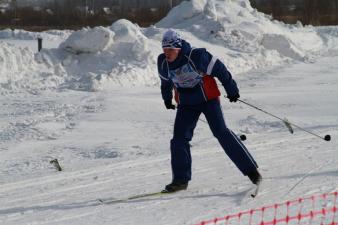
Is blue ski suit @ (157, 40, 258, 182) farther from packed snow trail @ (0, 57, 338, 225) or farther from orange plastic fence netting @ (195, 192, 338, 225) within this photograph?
orange plastic fence netting @ (195, 192, 338, 225)

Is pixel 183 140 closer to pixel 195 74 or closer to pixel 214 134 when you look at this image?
pixel 214 134

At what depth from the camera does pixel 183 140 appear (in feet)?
17.3

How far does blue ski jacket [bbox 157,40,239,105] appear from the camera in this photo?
4930 millimetres

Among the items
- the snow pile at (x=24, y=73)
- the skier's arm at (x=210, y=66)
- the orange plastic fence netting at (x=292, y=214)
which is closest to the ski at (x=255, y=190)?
the orange plastic fence netting at (x=292, y=214)

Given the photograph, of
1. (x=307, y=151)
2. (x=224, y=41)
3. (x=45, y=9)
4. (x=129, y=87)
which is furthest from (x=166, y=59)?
(x=45, y=9)

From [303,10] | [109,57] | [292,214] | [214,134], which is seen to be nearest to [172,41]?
[214,134]

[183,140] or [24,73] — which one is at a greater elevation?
[183,140]

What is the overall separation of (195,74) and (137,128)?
5295 millimetres

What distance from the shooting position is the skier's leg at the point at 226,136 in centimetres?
507

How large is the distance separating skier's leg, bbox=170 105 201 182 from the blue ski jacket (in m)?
0.12

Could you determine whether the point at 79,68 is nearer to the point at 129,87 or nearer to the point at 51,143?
the point at 129,87

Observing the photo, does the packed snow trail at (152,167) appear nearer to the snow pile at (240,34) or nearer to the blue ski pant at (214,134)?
the blue ski pant at (214,134)

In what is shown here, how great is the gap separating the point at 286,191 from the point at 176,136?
3.75 ft

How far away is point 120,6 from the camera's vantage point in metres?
54.5
